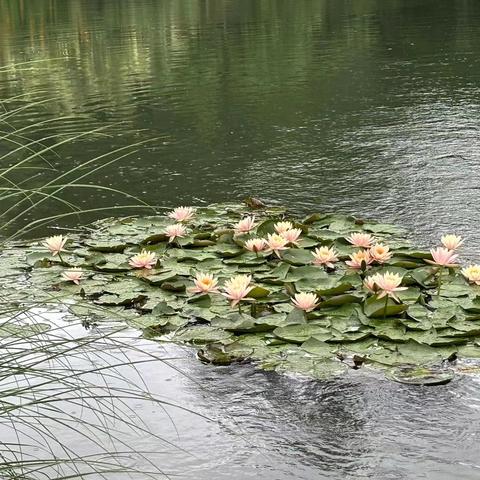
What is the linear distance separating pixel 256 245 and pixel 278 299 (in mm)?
532

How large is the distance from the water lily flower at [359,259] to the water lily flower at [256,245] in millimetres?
514

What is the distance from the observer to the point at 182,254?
4.43 meters

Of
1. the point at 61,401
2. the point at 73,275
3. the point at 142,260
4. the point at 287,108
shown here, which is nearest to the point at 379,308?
the point at 142,260

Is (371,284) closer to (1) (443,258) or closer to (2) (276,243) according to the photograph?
(1) (443,258)

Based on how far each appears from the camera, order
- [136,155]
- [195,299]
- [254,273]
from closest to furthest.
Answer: [195,299] → [254,273] → [136,155]

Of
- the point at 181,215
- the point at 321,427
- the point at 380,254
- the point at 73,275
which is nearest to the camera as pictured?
the point at 321,427

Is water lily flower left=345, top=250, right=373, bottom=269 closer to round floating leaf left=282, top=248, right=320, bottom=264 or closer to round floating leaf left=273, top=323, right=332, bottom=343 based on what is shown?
round floating leaf left=282, top=248, right=320, bottom=264

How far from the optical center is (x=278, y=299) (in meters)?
3.81

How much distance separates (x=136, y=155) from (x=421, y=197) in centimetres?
289

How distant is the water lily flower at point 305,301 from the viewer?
11.6 feet

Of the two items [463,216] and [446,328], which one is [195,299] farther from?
[463,216]

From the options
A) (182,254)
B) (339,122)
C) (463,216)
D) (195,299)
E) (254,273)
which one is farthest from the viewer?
(339,122)

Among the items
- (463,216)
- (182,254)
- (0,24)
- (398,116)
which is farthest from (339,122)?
(0,24)

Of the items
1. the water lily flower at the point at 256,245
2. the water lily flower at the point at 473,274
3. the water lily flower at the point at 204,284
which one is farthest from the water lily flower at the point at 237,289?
the water lily flower at the point at 473,274
